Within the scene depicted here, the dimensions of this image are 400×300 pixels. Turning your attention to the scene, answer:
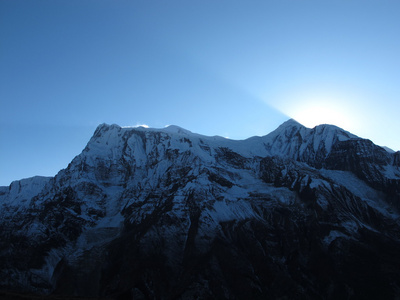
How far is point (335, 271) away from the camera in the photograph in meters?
168

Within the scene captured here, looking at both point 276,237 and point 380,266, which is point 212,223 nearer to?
point 276,237

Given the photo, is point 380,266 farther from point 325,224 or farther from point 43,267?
point 43,267

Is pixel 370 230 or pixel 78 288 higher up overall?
pixel 370 230

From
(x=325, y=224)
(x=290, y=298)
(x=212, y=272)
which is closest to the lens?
(x=290, y=298)

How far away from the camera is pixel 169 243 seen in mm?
192750

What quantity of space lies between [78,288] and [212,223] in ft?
212

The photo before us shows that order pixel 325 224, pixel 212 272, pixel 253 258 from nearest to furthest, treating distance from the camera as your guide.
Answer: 1. pixel 212 272
2. pixel 253 258
3. pixel 325 224

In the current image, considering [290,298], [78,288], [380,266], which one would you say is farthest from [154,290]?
[380,266]

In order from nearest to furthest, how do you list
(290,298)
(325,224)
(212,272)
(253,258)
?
(290,298), (212,272), (253,258), (325,224)

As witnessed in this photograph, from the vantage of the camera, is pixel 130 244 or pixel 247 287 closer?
pixel 247 287

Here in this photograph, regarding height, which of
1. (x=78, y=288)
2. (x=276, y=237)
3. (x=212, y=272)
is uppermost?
(x=276, y=237)

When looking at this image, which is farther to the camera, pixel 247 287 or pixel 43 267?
pixel 43 267

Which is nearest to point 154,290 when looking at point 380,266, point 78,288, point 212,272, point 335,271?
point 212,272

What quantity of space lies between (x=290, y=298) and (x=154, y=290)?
52.1m
